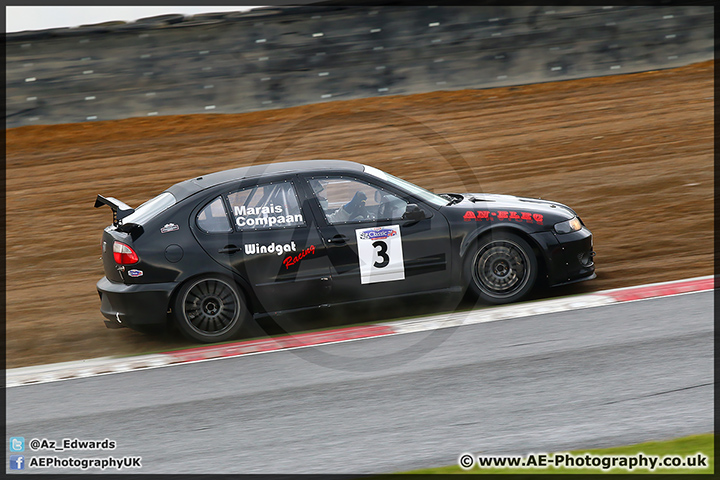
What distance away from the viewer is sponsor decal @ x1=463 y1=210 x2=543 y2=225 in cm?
733

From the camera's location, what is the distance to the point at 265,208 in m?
7.18

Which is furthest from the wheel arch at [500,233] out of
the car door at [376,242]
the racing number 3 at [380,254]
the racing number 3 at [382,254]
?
the racing number 3 at [382,254]

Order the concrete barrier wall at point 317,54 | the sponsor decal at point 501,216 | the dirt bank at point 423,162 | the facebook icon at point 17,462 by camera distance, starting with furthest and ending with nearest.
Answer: the concrete barrier wall at point 317,54
the dirt bank at point 423,162
the sponsor decal at point 501,216
the facebook icon at point 17,462

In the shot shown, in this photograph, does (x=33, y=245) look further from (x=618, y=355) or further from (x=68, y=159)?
(x=618, y=355)

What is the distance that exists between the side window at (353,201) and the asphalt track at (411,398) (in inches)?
47.8

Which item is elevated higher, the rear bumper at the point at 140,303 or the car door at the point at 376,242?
the car door at the point at 376,242

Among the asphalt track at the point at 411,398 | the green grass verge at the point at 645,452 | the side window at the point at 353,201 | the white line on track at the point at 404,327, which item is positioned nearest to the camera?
the green grass verge at the point at 645,452

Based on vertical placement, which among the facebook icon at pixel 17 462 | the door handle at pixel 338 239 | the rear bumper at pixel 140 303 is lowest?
the facebook icon at pixel 17 462

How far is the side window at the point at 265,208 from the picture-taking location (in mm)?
7148

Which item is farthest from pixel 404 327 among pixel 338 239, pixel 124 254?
pixel 124 254

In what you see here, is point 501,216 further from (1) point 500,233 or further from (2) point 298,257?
(2) point 298,257

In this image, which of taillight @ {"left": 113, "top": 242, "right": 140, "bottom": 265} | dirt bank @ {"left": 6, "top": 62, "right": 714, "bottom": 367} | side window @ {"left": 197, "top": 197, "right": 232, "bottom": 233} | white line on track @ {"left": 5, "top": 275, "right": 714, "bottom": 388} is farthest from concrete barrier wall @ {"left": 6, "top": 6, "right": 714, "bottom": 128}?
white line on track @ {"left": 5, "top": 275, "right": 714, "bottom": 388}

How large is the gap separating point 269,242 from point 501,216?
229 centimetres

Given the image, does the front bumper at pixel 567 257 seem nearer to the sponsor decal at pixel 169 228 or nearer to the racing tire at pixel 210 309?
the racing tire at pixel 210 309
